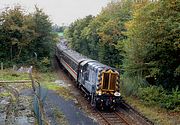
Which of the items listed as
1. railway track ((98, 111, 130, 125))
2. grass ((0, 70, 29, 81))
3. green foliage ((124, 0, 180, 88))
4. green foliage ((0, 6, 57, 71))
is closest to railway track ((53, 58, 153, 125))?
railway track ((98, 111, 130, 125))

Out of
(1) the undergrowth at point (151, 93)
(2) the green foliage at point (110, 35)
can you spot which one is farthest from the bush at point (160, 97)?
(2) the green foliage at point (110, 35)

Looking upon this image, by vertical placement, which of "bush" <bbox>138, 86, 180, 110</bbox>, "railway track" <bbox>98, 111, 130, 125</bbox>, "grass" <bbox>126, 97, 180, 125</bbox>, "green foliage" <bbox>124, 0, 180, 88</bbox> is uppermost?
"green foliage" <bbox>124, 0, 180, 88</bbox>

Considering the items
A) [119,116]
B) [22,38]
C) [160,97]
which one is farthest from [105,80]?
[22,38]

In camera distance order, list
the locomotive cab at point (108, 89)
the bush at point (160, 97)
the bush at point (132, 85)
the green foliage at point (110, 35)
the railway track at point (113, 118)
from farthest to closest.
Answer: the green foliage at point (110, 35), the bush at point (132, 85), the locomotive cab at point (108, 89), the bush at point (160, 97), the railway track at point (113, 118)

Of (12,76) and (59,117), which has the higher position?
(12,76)

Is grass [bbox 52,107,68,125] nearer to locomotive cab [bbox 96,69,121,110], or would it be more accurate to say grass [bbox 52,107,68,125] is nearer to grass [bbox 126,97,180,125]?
locomotive cab [bbox 96,69,121,110]

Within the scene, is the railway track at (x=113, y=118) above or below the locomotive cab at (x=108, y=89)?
below

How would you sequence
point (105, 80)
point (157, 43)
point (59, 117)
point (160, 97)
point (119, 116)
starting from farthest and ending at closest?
point (160, 97) < point (157, 43) < point (105, 80) < point (119, 116) < point (59, 117)

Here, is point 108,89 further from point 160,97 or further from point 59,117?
point 59,117

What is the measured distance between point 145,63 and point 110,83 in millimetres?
3195

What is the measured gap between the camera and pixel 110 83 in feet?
72.8

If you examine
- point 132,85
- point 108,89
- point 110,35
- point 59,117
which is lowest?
point 59,117

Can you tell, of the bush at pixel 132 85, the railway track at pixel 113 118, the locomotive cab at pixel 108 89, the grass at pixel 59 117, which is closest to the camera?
the grass at pixel 59 117

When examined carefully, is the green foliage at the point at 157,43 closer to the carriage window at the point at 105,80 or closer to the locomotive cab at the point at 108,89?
the locomotive cab at the point at 108,89
